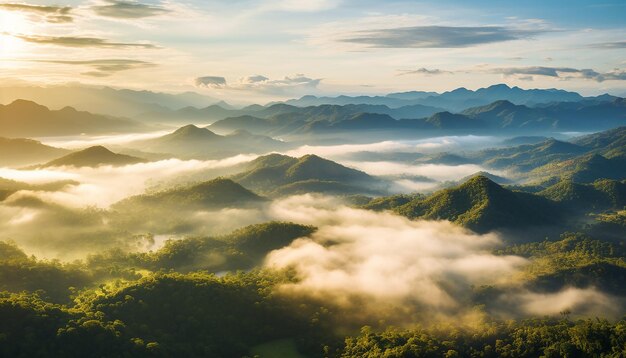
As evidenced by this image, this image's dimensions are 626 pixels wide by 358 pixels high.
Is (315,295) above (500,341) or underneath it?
underneath

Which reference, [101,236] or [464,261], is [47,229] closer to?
[101,236]

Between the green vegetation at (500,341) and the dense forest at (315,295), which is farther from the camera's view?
the dense forest at (315,295)

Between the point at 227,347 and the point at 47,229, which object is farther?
the point at 47,229

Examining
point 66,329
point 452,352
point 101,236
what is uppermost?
point 66,329

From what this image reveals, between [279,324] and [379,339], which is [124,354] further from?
[379,339]

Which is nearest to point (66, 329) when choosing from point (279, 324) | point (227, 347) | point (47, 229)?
point (227, 347)

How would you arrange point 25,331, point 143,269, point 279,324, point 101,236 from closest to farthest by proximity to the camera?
point 25,331, point 279,324, point 143,269, point 101,236

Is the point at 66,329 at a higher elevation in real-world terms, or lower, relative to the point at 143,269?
higher

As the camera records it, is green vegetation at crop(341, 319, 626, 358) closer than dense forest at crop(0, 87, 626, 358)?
Yes

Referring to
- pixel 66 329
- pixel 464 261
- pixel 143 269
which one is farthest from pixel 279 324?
pixel 464 261

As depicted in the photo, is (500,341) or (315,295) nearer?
(500,341)

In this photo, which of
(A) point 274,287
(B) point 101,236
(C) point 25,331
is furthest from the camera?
(B) point 101,236
